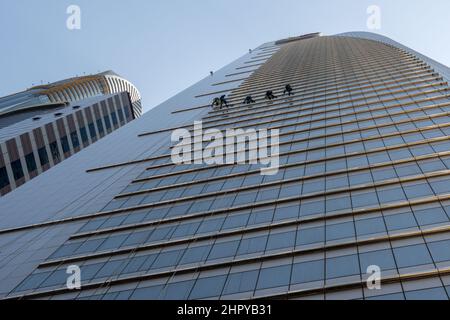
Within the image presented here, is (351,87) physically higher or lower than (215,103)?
higher

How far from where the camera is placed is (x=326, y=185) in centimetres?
2917

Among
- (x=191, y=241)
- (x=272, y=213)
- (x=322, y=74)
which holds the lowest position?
(x=191, y=241)

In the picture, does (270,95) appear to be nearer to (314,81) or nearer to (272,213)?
(314,81)

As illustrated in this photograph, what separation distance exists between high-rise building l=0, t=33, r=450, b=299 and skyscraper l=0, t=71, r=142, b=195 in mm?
11282

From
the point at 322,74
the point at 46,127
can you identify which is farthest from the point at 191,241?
the point at 46,127

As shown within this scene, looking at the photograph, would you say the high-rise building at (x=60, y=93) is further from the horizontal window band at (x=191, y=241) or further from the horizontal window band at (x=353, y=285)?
the horizontal window band at (x=353, y=285)

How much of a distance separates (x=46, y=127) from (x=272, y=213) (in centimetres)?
5046

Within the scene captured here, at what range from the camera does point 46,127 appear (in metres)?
69.8

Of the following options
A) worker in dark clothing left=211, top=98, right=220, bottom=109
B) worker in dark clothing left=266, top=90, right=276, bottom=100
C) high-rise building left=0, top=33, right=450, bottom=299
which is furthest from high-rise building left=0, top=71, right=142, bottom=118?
worker in dark clothing left=266, top=90, right=276, bottom=100

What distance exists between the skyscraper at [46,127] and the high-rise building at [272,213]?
37.0 feet

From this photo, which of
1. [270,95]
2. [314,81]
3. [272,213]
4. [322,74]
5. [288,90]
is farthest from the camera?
[322,74]
